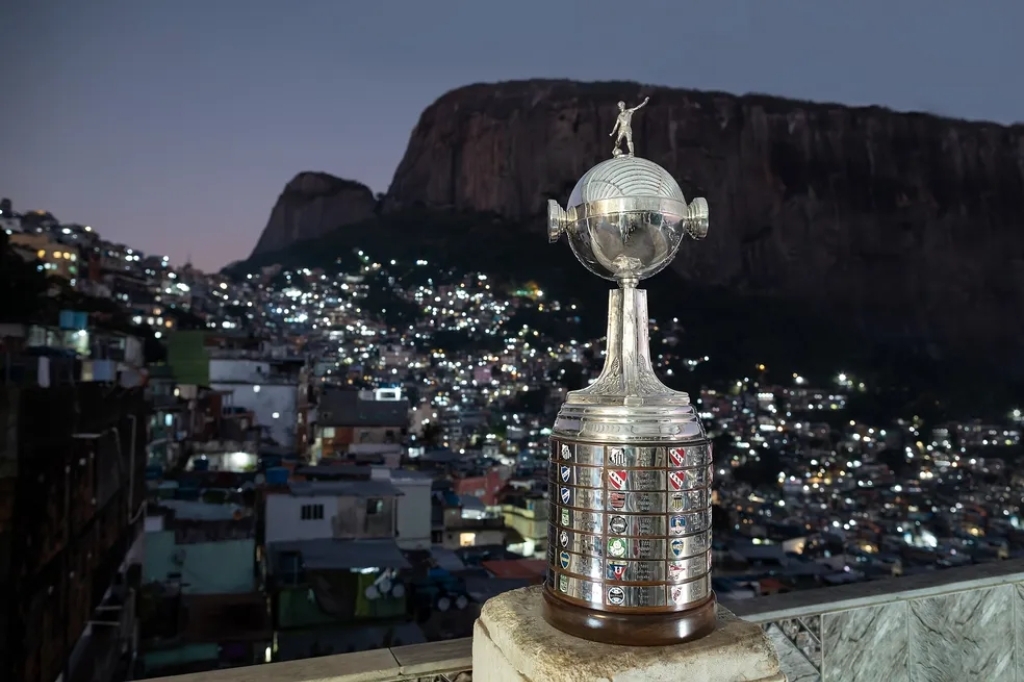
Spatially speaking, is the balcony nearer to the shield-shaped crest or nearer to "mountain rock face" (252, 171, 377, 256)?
the shield-shaped crest

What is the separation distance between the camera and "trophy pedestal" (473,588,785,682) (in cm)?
151

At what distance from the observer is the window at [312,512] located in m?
14.7

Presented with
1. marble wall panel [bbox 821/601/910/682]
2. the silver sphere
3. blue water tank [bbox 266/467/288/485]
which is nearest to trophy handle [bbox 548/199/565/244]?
the silver sphere

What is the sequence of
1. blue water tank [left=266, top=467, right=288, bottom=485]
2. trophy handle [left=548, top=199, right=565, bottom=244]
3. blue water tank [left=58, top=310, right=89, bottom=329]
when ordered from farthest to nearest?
blue water tank [left=58, top=310, right=89, bottom=329], blue water tank [left=266, top=467, right=288, bottom=485], trophy handle [left=548, top=199, right=565, bottom=244]

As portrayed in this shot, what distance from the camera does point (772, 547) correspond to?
20.1m

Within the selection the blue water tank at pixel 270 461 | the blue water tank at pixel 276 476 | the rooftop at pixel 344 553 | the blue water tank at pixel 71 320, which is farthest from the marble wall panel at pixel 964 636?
the blue water tank at pixel 71 320

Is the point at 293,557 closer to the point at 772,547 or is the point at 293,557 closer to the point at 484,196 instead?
the point at 772,547

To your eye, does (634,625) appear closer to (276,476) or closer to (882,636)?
(882,636)

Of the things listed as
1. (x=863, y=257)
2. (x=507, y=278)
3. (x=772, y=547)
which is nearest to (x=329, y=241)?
(x=507, y=278)

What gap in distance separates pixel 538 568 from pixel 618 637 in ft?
46.5

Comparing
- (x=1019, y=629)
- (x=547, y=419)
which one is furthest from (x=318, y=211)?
(x=1019, y=629)

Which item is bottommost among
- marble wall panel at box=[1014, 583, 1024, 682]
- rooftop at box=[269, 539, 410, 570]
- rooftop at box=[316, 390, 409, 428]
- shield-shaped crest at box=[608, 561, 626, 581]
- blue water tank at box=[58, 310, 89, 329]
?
rooftop at box=[269, 539, 410, 570]

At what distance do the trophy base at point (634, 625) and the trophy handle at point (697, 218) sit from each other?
1.00m

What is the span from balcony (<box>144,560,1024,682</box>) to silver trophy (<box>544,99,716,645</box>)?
0.71 meters
